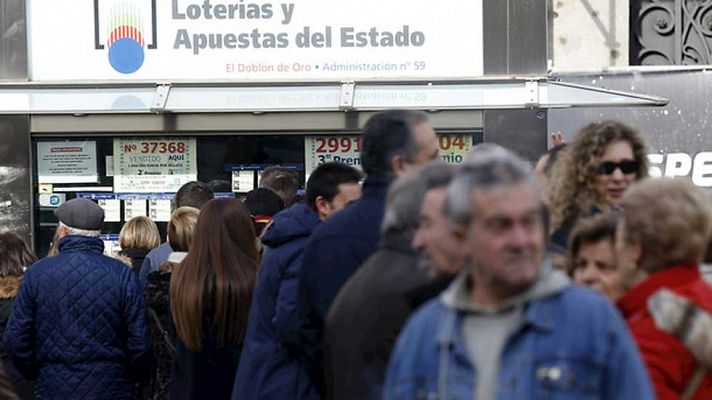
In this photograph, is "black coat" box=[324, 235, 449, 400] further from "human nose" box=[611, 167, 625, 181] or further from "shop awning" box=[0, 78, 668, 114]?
"shop awning" box=[0, 78, 668, 114]

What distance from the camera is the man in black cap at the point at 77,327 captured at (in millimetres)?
7125

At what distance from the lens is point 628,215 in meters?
3.53

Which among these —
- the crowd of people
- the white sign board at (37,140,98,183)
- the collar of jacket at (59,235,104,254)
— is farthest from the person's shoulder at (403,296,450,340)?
the white sign board at (37,140,98,183)

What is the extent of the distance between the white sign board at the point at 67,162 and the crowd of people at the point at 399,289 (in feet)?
9.97

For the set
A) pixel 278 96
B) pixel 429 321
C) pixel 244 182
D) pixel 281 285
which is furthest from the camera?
pixel 244 182

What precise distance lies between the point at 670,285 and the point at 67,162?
904 centimetres

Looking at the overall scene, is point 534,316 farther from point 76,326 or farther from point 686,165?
point 686,165

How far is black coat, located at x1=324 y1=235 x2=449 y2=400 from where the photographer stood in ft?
13.0

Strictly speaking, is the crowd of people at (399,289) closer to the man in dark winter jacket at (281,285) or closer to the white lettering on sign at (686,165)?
the man in dark winter jacket at (281,285)

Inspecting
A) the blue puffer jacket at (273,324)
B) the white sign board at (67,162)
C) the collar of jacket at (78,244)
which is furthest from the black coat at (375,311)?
the white sign board at (67,162)

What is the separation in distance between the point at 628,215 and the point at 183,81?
8334 mm

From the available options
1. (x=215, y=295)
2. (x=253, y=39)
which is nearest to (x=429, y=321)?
(x=215, y=295)

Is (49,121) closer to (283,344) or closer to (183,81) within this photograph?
(183,81)

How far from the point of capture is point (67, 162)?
1186 centimetres
